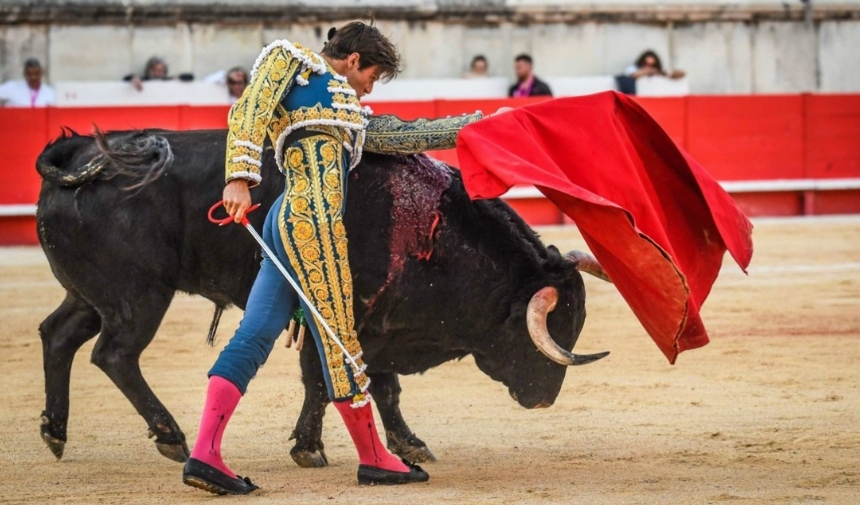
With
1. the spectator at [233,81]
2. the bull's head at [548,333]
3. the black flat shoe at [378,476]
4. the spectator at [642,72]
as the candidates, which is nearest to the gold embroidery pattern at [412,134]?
the bull's head at [548,333]

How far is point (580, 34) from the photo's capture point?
44.8 feet

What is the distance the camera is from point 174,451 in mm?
4016

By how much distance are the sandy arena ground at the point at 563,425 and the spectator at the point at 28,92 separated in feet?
12.6

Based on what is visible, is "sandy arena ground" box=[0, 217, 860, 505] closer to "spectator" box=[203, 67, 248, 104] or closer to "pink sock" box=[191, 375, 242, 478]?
"pink sock" box=[191, 375, 242, 478]

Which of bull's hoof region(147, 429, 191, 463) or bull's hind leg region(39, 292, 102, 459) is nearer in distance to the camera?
bull's hoof region(147, 429, 191, 463)

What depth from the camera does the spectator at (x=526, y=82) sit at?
11.2m

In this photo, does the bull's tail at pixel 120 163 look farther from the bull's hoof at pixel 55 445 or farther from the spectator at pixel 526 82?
the spectator at pixel 526 82

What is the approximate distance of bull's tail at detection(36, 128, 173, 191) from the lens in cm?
409

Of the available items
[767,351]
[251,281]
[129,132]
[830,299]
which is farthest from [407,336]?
[830,299]

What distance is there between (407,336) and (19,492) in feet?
3.69

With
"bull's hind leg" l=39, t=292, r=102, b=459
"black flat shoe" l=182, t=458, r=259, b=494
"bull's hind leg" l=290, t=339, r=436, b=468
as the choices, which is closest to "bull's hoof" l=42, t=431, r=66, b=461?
"bull's hind leg" l=39, t=292, r=102, b=459

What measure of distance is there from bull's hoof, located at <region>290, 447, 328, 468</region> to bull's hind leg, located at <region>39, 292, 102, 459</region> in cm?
71

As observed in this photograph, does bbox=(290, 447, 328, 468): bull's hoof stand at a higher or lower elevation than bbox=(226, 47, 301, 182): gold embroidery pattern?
lower

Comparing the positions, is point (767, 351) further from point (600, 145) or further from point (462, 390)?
point (600, 145)
